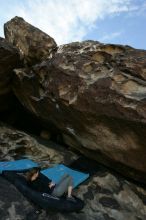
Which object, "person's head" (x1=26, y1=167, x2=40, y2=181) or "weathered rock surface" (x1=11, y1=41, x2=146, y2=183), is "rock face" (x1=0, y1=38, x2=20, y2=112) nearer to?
"weathered rock surface" (x1=11, y1=41, x2=146, y2=183)

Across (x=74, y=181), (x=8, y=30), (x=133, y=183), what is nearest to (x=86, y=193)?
(x=74, y=181)

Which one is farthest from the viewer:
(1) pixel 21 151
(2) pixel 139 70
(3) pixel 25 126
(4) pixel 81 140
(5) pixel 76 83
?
(3) pixel 25 126

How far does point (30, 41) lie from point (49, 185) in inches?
246

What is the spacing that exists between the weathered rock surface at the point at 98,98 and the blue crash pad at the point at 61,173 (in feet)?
3.06

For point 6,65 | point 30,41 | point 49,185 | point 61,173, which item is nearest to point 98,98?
point 61,173

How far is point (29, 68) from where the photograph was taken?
12.4 m

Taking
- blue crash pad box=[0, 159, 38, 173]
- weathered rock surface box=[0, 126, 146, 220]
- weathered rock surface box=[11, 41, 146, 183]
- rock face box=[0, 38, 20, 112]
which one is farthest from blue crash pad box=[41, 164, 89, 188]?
rock face box=[0, 38, 20, 112]

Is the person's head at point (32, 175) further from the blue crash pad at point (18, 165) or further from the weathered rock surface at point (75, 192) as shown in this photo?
the blue crash pad at point (18, 165)

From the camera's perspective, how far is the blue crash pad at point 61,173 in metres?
10.2

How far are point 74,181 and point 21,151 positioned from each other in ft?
8.32

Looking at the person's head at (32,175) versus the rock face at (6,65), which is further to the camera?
the rock face at (6,65)

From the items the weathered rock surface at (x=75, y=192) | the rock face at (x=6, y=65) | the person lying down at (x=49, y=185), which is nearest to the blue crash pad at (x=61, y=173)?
the weathered rock surface at (x=75, y=192)

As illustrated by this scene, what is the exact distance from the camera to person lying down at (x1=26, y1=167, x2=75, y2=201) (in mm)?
→ 9023

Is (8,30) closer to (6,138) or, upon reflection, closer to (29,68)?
(29,68)
